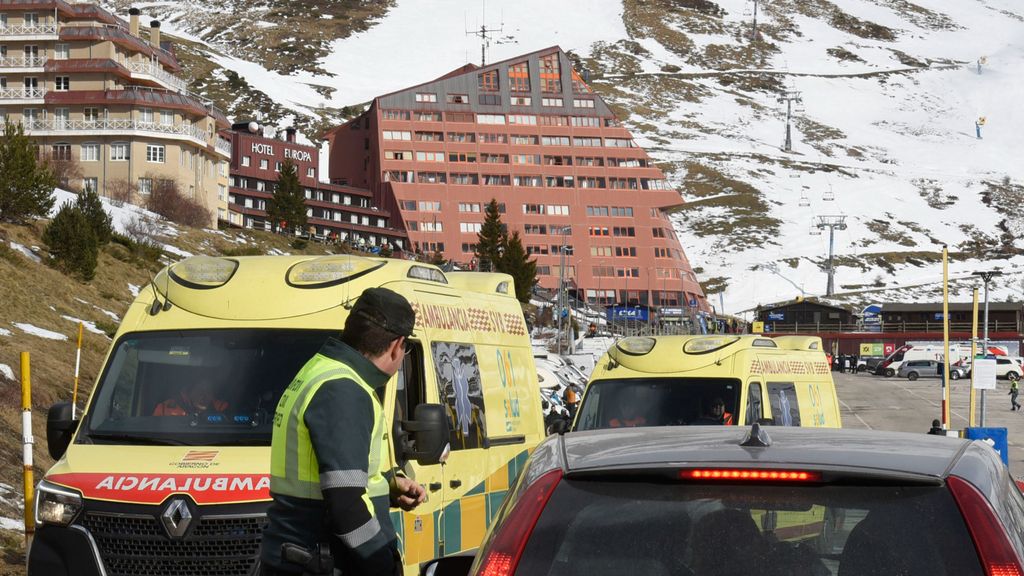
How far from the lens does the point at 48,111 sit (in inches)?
3568

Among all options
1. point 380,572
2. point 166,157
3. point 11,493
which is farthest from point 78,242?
point 166,157

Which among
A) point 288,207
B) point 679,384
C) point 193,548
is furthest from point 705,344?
point 288,207

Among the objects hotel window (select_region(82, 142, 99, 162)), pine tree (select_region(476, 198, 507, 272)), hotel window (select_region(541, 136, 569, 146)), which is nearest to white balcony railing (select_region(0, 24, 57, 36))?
hotel window (select_region(82, 142, 99, 162))

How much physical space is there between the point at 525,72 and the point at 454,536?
146 m

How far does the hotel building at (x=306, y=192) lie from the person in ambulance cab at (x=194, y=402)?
125m

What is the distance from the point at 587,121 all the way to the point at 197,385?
480 feet

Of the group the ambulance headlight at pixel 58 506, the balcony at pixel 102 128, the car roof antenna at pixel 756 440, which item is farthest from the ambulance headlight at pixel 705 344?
the balcony at pixel 102 128

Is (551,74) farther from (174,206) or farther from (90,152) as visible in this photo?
(174,206)

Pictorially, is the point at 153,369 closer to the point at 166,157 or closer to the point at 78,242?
the point at 78,242

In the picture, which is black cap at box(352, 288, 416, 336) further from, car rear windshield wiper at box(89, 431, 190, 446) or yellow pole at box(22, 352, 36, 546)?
yellow pole at box(22, 352, 36, 546)

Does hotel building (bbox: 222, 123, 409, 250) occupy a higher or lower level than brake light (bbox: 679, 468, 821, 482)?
lower

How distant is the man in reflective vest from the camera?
4.96 m

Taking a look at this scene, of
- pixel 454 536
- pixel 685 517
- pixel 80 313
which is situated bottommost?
pixel 80 313

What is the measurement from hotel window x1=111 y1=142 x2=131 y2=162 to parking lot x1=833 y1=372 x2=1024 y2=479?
46.4 meters
